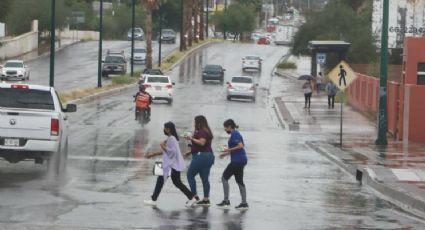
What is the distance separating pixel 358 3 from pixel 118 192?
281 feet

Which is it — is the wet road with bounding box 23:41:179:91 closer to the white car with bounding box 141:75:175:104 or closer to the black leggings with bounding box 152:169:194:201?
the white car with bounding box 141:75:175:104

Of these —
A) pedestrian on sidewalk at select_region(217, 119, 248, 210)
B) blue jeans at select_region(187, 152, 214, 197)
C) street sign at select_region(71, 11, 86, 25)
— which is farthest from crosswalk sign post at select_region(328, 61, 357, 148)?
street sign at select_region(71, 11, 86, 25)

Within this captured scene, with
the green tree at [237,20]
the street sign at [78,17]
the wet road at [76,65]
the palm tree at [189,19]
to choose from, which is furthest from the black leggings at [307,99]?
the green tree at [237,20]

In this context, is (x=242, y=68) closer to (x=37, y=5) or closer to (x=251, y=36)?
(x=37, y=5)

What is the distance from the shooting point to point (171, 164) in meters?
17.4

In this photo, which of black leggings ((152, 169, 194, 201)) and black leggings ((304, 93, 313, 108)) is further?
black leggings ((304, 93, 313, 108))

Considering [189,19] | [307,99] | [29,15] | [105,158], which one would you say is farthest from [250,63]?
[105,158]

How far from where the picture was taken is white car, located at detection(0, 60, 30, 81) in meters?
73.2

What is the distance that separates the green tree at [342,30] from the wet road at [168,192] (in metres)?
42.2

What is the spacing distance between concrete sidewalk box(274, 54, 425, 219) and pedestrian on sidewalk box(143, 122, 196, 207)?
4022 millimetres

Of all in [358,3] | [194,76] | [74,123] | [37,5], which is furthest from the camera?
[37,5]

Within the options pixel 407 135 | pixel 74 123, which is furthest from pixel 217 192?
pixel 74 123

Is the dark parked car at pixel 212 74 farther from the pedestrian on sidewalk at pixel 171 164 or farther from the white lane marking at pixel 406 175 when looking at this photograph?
the pedestrian on sidewalk at pixel 171 164

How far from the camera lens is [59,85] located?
68.4 metres
